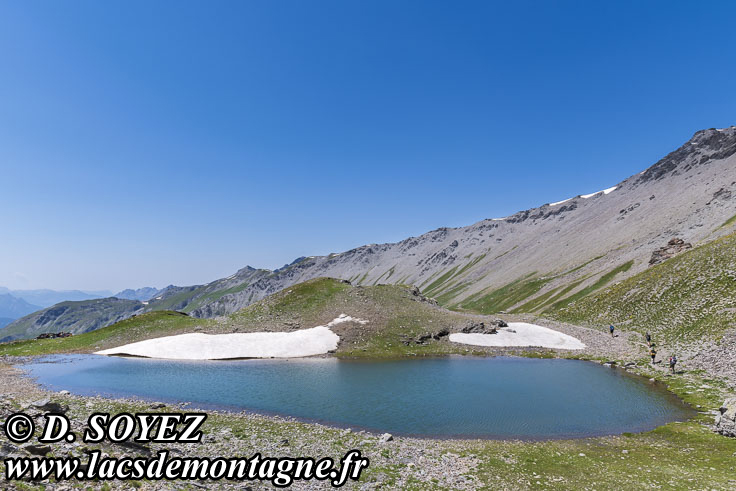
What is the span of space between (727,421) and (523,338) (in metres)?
49.1

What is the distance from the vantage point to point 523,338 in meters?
76.3

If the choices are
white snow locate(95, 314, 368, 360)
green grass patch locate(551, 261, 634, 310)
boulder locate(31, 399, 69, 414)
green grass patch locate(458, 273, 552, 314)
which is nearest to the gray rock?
boulder locate(31, 399, 69, 414)

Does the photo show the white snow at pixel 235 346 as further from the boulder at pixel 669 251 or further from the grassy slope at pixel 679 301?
the boulder at pixel 669 251

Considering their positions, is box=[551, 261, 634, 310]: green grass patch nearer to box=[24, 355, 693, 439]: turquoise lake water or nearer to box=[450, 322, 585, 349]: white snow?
box=[450, 322, 585, 349]: white snow

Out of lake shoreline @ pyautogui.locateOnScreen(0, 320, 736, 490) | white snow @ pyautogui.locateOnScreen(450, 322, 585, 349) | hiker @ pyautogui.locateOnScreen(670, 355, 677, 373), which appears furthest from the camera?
white snow @ pyautogui.locateOnScreen(450, 322, 585, 349)

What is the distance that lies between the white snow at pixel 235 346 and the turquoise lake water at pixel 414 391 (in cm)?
376

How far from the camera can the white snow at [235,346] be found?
224 ft

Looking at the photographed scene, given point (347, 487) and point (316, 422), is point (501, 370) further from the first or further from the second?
point (347, 487)

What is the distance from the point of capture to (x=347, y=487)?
786 inches

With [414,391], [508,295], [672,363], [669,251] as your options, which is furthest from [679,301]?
[508,295]

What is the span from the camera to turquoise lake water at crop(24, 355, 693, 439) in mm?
33969

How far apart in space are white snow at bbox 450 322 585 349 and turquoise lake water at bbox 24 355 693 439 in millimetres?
9303

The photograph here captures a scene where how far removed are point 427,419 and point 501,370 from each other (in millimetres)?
26970

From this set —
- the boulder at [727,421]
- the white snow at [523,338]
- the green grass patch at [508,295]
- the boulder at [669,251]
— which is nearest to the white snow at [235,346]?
the white snow at [523,338]
